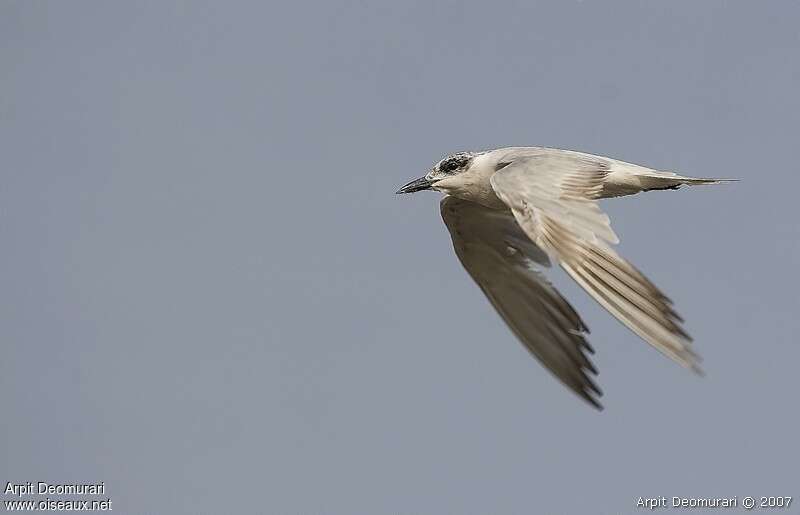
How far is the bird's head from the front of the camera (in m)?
17.6

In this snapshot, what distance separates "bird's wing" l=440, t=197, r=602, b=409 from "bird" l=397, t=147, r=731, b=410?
0.04 ft

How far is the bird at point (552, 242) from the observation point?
12016mm

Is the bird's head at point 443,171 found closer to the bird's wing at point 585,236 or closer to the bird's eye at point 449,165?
the bird's eye at point 449,165

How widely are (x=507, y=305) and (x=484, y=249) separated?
3.19 feet

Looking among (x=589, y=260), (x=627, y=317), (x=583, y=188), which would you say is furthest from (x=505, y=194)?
(x=627, y=317)

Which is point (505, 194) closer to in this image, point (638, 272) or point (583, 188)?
point (583, 188)

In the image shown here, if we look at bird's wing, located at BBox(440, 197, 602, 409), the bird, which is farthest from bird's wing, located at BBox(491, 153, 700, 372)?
bird's wing, located at BBox(440, 197, 602, 409)

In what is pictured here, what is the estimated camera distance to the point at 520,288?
17.3 metres

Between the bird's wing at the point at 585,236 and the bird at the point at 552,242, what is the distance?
0.01 m

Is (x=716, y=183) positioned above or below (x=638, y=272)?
above

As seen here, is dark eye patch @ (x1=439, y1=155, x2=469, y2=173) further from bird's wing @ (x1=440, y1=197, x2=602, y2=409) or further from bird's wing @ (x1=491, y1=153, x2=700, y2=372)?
bird's wing @ (x1=491, y1=153, x2=700, y2=372)

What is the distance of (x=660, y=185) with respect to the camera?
16625mm

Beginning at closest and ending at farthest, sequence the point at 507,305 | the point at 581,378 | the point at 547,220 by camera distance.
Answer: the point at 547,220, the point at 581,378, the point at 507,305

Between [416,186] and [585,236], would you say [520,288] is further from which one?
[585,236]
